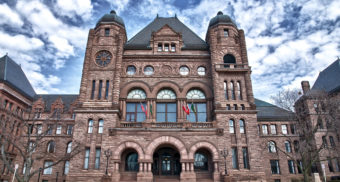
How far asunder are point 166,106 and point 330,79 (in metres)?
31.8

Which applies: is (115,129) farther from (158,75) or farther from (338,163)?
(338,163)

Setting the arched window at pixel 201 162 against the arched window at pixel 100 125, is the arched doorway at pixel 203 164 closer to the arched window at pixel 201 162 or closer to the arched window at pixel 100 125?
the arched window at pixel 201 162

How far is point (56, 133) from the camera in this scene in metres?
39.0

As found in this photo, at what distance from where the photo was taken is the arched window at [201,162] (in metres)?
26.0

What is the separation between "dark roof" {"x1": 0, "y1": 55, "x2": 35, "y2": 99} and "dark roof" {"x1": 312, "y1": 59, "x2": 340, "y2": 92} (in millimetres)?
49979

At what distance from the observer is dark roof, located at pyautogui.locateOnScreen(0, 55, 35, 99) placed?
116 feet

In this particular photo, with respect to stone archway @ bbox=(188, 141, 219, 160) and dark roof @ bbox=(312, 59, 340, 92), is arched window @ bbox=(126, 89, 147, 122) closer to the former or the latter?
stone archway @ bbox=(188, 141, 219, 160)

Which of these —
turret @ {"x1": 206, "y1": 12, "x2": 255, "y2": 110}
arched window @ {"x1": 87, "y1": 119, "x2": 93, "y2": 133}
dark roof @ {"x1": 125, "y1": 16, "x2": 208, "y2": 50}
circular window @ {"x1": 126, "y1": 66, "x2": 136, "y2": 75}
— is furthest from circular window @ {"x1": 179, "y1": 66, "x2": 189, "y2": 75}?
arched window @ {"x1": 87, "y1": 119, "x2": 93, "y2": 133}

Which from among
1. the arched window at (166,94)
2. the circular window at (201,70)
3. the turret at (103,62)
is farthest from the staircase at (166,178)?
the circular window at (201,70)

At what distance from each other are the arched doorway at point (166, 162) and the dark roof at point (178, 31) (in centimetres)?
1428

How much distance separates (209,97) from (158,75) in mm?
7275

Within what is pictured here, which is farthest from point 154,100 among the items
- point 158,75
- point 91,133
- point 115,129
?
point 91,133

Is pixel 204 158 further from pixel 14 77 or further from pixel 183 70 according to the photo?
pixel 14 77

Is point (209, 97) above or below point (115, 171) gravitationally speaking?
above
